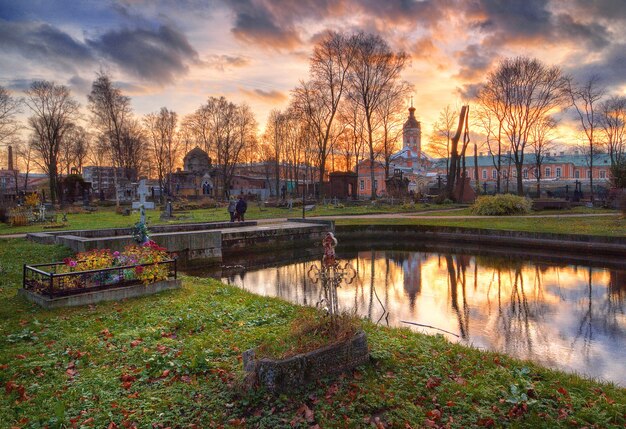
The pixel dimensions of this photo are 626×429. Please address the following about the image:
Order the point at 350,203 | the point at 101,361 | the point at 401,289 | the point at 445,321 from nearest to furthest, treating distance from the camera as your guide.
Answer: the point at 101,361
the point at 445,321
the point at 401,289
the point at 350,203

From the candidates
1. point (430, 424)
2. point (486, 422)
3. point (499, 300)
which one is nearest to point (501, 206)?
point (499, 300)

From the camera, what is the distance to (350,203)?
39438 mm

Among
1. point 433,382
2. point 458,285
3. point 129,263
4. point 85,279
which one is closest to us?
point 433,382

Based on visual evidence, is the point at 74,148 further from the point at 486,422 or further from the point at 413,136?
the point at 486,422

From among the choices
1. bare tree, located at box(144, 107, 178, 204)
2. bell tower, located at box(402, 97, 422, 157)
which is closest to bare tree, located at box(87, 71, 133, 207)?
bare tree, located at box(144, 107, 178, 204)

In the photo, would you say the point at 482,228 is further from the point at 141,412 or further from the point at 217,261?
the point at 141,412

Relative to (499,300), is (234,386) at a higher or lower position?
higher

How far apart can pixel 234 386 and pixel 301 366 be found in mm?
746

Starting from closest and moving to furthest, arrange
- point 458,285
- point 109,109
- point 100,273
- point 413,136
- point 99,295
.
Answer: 1. point 99,295
2. point 100,273
3. point 458,285
4. point 109,109
5. point 413,136

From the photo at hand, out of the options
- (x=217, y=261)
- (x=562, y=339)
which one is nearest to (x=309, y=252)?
(x=217, y=261)

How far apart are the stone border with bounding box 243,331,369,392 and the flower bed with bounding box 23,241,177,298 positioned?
487 cm

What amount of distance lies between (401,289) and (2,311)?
8510 millimetres

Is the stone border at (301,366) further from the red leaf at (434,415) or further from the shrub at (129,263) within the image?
the shrub at (129,263)

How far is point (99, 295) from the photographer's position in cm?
795
